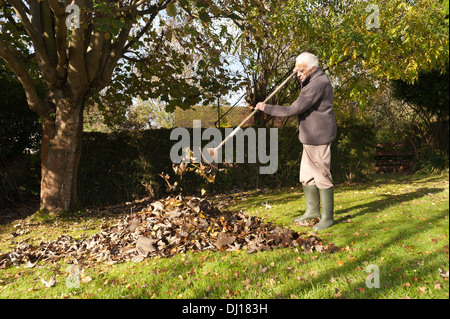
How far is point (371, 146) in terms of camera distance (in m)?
10.4

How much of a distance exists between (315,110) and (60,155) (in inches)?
238

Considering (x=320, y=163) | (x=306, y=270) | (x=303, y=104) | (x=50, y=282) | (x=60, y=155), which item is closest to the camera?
(x=306, y=270)

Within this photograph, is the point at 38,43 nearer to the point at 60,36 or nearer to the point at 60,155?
the point at 60,36


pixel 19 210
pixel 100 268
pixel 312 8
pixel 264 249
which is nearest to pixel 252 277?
pixel 264 249

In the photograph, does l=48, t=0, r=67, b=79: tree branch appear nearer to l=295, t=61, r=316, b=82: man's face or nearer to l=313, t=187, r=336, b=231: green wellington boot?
l=295, t=61, r=316, b=82: man's face

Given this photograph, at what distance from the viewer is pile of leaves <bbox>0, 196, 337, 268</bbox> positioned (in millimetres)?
3986

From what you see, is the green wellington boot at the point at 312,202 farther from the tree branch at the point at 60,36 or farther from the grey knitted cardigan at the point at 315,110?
the tree branch at the point at 60,36

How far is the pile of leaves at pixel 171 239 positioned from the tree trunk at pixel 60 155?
98.6 inches

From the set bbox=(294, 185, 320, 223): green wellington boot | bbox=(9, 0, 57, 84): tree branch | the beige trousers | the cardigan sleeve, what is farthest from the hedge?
the cardigan sleeve

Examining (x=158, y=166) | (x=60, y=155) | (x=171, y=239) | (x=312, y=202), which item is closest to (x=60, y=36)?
(x=60, y=155)

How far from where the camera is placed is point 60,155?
7.53 m

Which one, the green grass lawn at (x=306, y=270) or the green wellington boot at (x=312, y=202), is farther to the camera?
the green wellington boot at (x=312, y=202)

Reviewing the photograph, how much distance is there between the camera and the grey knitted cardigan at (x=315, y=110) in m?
4.11

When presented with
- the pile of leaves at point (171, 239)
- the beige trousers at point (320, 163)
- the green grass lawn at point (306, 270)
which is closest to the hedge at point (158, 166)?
the pile of leaves at point (171, 239)
